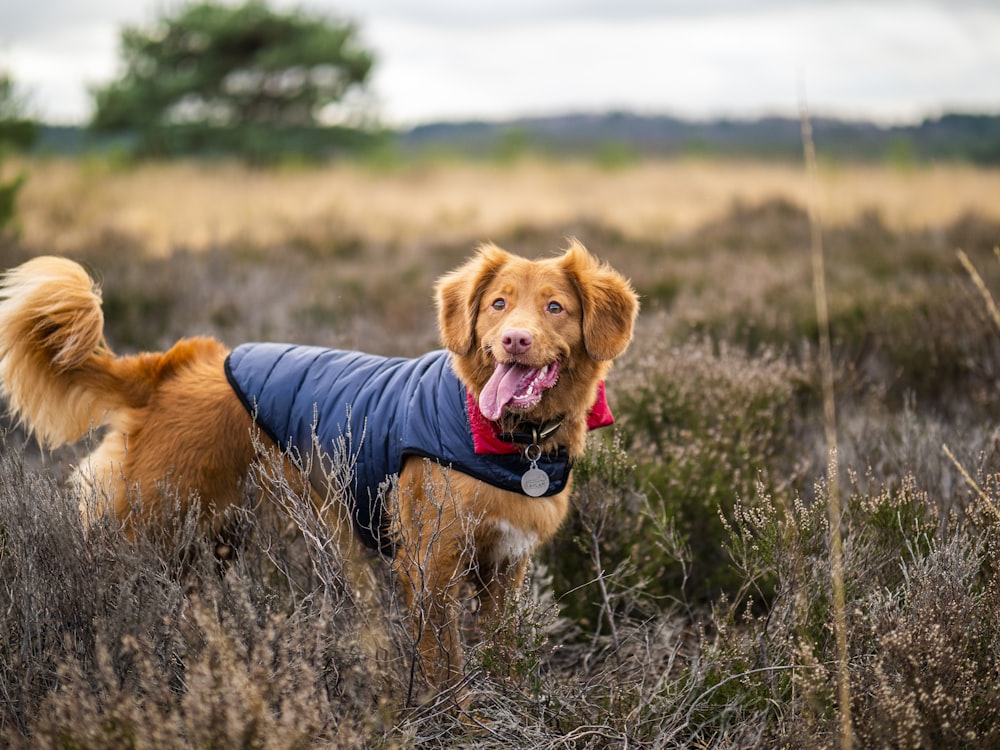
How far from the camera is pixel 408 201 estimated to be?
15977 millimetres

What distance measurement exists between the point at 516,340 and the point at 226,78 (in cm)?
2250

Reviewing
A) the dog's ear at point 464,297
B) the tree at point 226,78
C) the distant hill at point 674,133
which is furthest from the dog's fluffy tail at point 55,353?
the distant hill at point 674,133

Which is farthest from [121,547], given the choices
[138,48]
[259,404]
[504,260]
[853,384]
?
[138,48]

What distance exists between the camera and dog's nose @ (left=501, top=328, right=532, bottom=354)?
261 cm

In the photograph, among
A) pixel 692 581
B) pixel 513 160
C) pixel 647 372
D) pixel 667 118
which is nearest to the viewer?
pixel 692 581

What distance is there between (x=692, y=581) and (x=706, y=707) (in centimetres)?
114

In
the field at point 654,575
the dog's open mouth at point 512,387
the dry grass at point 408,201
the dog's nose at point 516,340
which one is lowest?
the field at point 654,575

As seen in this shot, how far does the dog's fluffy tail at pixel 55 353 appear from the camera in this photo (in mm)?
2984

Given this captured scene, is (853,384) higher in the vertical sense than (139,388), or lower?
lower

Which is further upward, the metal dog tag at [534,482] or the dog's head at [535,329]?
the dog's head at [535,329]

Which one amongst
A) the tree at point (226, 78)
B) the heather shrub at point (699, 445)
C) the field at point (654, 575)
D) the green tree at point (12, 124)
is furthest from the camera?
the tree at point (226, 78)

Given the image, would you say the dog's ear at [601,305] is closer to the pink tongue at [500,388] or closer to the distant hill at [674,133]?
the pink tongue at [500,388]

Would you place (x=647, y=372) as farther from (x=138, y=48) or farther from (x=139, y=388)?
(x=138, y=48)

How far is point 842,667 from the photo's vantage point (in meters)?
2.17
